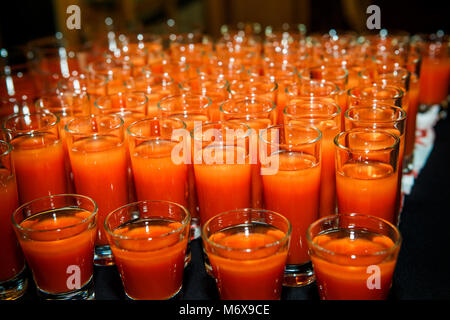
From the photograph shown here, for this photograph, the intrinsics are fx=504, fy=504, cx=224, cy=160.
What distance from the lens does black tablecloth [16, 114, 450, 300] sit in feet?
3.57

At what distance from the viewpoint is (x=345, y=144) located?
1094mm

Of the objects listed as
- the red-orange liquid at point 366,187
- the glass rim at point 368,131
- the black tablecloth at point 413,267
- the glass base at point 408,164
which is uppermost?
the glass rim at point 368,131

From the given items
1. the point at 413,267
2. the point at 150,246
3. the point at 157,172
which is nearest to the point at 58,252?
the point at 150,246

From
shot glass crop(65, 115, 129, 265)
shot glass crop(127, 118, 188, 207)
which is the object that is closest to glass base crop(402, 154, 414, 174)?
shot glass crop(127, 118, 188, 207)

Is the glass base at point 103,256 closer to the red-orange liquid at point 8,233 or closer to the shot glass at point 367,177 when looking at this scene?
the red-orange liquid at point 8,233

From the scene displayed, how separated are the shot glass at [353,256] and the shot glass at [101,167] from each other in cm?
52

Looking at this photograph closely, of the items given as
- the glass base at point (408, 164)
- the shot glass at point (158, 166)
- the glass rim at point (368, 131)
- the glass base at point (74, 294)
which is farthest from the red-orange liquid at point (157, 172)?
the glass base at point (408, 164)

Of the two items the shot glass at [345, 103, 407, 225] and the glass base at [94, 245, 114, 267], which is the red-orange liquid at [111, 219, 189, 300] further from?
the shot glass at [345, 103, 407, 225]

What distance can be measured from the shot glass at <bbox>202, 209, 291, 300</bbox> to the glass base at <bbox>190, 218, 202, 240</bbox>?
332mm

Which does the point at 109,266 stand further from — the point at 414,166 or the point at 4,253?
the point at 414,166

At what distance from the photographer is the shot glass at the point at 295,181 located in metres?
1.05

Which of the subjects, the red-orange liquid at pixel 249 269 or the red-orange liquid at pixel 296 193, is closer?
the red-orange liquid at pixel 249 269
